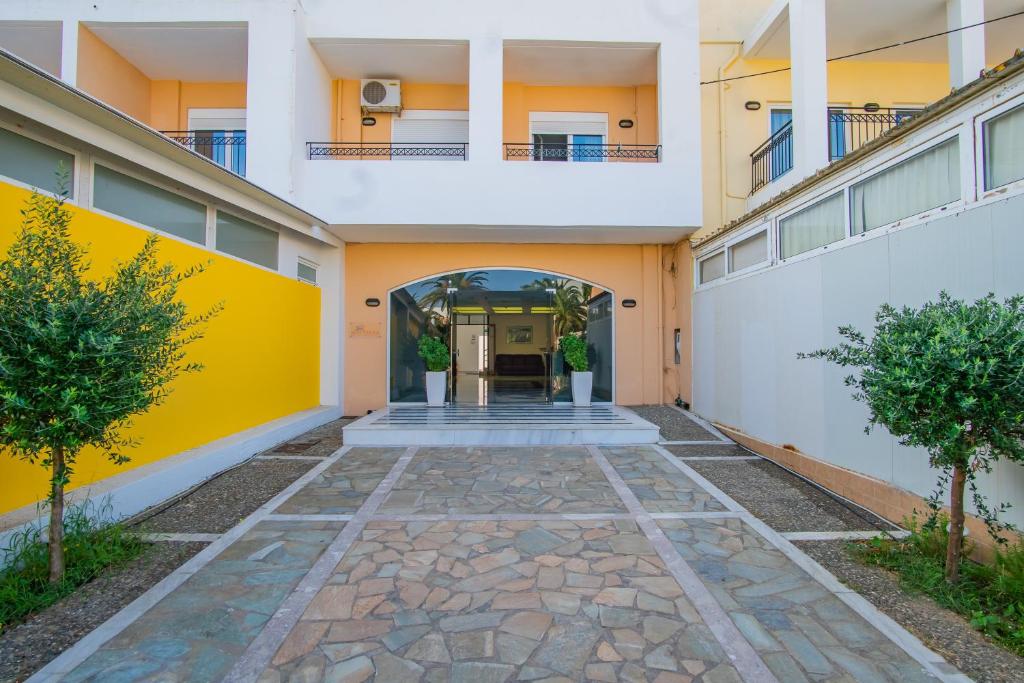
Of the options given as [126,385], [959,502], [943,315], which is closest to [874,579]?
[959,502]

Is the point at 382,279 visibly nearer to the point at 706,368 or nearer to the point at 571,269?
the point at 571,269

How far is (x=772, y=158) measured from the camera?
9617 millimetres

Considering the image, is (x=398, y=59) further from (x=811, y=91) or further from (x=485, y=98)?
(x=811, y=91)

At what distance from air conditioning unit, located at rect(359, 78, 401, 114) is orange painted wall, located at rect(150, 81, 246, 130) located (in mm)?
2534

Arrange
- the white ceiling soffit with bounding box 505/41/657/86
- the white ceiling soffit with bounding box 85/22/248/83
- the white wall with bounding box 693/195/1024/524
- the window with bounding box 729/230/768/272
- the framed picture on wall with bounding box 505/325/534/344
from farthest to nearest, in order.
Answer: the framed picture on wall with bounding box 505/325/534/344
the white ceiling soffit with bounding box 505/41/657/86
the white ceiling soffit with bounding box 85/22/248/83
the window with bounding box 729/230/768/272
the white wall with bounding box 693/195/1024/524

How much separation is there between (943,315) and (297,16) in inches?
392

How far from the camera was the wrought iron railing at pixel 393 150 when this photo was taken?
9.30m

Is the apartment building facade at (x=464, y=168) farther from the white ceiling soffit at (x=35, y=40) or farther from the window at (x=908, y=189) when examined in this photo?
the window at (x=908, y=189)

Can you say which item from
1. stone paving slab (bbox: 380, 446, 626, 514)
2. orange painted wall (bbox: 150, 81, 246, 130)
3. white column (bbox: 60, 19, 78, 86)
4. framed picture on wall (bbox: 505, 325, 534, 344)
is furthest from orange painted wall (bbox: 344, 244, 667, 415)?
white column (bbox: 60, 19, 78, 86)

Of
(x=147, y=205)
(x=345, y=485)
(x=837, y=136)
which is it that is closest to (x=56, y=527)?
(x=345, y=485)

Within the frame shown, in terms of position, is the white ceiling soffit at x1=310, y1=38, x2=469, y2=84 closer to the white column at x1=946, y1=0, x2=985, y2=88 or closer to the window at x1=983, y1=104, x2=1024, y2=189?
the white column at x1=946, y1=0, x2=985, y2=88

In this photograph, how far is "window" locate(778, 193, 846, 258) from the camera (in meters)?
5.46

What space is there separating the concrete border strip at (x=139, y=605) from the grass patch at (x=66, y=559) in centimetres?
50

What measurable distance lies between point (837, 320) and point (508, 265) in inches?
256
